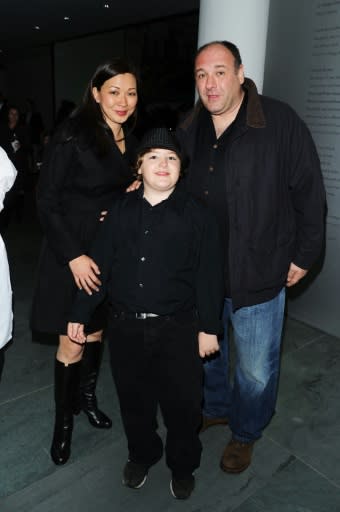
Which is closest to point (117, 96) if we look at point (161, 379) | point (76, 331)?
point (76, 331)

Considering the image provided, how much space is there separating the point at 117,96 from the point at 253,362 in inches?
51.0

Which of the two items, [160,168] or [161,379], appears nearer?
[160,168]

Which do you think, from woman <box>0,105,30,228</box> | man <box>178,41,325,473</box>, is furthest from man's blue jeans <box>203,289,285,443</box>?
woman <box>0,105,30,228</box>

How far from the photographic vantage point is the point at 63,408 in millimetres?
2193

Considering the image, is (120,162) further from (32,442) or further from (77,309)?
(32,442)

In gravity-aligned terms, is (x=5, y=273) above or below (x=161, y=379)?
above

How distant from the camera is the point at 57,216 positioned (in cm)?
191

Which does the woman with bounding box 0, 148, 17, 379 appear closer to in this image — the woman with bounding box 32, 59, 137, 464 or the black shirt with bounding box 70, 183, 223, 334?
the woman with bounding box 32, 59, 137, 464

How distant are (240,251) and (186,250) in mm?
297

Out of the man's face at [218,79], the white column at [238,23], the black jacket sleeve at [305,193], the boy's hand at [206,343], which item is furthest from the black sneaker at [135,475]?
the white column at [238,23]

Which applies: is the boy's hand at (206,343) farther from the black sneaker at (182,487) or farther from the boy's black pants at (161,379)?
the black sneaker at (182,487)

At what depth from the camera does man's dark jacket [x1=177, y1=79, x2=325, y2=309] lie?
71.4 inches

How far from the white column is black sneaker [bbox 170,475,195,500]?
9.17 feet

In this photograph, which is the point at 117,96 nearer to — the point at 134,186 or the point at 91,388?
the point at 134,186
